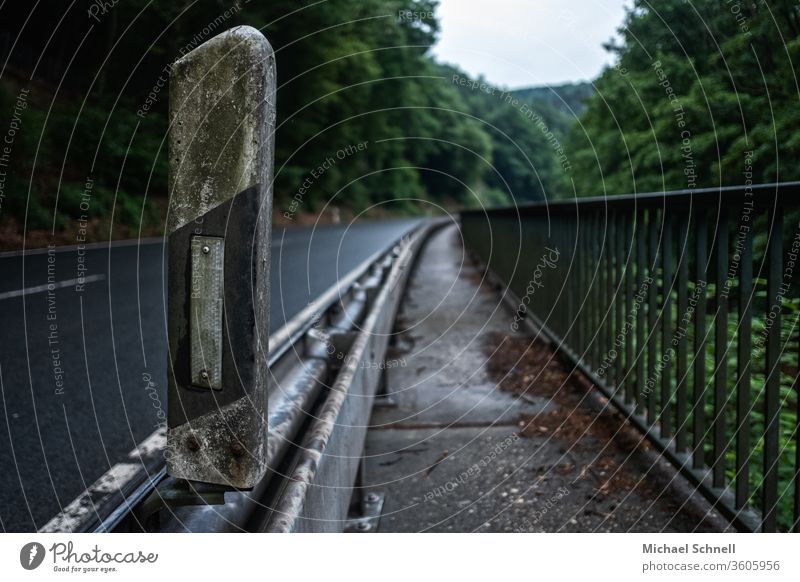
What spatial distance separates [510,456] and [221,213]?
99.6 inches

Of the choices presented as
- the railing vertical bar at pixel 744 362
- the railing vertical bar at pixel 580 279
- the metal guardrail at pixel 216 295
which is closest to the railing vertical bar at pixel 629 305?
the railing vertical bar at pixel 580 279

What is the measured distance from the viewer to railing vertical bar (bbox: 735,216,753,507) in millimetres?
2354

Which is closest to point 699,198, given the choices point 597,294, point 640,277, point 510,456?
point 640,277

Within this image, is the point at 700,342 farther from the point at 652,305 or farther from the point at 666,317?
the point at 652,305

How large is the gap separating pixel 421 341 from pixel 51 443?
375cm

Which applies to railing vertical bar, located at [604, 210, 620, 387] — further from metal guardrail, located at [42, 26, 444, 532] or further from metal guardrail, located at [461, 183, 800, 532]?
metal guardrail, located at [42, 26, 444, 532]

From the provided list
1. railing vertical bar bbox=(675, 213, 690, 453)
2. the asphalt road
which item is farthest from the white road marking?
railing vertical bar bbox=(675, 213, 690, 453)

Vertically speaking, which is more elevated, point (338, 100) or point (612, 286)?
point (338, 100)

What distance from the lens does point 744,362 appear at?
8.02ft

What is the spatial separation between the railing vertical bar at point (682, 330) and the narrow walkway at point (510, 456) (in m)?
0.27

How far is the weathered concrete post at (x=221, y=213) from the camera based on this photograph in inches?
52.9

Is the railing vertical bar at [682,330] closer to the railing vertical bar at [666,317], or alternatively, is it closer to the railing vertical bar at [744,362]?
the railing vertical bar at [666,317]

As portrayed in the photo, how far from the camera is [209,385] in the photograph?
140 centimetres
